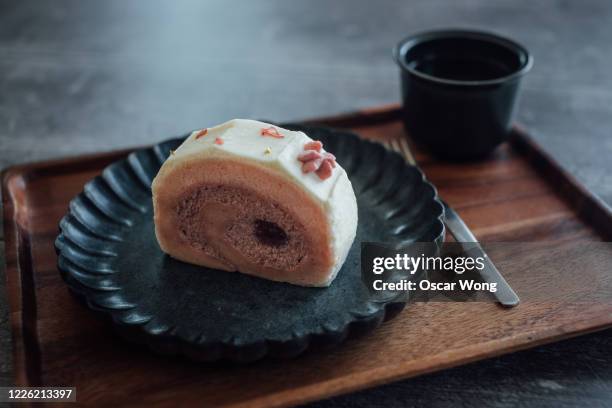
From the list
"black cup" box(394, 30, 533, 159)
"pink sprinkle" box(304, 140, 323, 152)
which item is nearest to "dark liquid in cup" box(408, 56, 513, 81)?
"black cup" box(394, 30, 533, 159)

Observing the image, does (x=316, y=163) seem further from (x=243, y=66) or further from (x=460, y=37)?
(x=243, y=66)

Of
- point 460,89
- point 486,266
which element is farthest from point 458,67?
point 486,266

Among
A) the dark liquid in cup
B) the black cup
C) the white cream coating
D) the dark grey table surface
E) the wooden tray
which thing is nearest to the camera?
the wooden tray

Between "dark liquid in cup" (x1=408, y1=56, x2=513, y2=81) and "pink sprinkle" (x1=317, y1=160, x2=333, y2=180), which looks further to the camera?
"dark liquid in cup" (x1=408, y1=56, x2=513, y2=81)

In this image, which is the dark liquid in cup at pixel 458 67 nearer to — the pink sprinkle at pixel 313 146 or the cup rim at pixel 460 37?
the cup rim at pixel 460 37

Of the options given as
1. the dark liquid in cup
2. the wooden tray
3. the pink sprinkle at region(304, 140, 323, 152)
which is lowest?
the wooden tray

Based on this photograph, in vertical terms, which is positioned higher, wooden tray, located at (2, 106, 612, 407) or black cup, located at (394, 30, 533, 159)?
black cup, located at (394, 30, 533, 159)

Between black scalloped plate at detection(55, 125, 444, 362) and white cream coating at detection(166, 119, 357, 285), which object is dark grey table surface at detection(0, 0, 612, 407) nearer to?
black scalloped plate at detection(55, 125, 444, 362)

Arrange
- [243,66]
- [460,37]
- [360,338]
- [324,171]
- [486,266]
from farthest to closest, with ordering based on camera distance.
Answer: [243,66] < [460,37] < [486,266] < [324,171] < [360,338]
